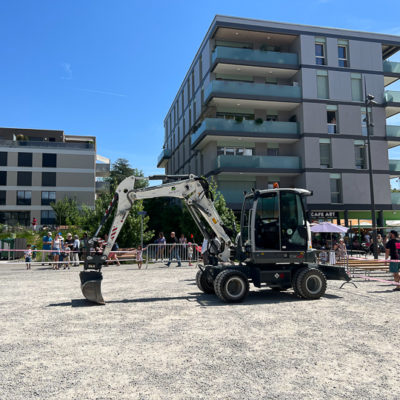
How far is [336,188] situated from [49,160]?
37.6m

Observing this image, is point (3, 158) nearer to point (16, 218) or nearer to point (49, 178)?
point (49, 178)

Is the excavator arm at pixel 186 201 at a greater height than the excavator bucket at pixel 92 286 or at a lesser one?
greater

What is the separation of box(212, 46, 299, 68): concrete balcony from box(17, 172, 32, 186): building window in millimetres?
31598

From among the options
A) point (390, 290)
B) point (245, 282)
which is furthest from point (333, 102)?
point (245, 282)

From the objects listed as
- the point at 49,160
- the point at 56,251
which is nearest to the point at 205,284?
the point at 56,251

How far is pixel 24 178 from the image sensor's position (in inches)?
1845

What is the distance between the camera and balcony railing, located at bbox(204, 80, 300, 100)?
27922 mm

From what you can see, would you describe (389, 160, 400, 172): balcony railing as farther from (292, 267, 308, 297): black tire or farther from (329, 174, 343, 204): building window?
(292, 267, 308, 297): black tire

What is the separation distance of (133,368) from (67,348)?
1.35 metres

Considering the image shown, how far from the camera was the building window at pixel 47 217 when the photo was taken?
45722 millimetres

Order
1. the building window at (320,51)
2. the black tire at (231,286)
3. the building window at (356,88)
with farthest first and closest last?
the building window at (356,88)
the building window at (320,51)
the black tire at (231,286)

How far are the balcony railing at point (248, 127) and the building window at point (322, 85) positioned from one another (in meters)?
3.81

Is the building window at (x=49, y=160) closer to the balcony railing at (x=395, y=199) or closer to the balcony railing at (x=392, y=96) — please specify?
the balcony railing at (x=392, y=96)

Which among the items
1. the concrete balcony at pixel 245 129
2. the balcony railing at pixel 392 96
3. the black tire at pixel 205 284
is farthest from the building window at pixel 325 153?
the black tire at pixel 205 284
